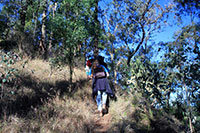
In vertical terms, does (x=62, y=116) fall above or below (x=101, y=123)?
above

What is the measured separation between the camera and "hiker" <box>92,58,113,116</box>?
191 inches

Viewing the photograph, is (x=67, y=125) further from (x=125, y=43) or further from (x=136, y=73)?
(x=125, y=43)

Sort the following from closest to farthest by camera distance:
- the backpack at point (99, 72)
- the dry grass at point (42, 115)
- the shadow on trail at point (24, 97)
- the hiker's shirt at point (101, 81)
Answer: the dry grass at point (42, 115)
the shadow on trail at point (24, 97)
the hiker's shirt at point (101, 81)
the backpack at point (99, 72)

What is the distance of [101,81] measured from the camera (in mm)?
4965

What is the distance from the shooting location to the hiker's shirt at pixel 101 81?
4.89 meters

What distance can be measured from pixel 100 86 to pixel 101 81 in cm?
17

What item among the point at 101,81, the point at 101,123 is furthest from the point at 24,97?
the point at 101,81

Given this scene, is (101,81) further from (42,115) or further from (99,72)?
(42,115)

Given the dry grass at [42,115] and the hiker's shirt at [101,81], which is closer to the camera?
the dry grass at [42,115]

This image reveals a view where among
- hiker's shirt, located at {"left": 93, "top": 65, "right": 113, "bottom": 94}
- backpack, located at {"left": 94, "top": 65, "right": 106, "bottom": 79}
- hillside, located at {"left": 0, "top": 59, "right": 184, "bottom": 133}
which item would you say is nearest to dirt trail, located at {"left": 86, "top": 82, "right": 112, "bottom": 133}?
hillside, located at {"left": 0, "top": 59, "right": 184, "bottom": 133}

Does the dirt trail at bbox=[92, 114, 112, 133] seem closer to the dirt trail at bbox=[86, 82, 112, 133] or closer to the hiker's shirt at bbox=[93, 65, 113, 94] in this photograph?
the dirt trail at bbox=[86, 82, 112, 133]

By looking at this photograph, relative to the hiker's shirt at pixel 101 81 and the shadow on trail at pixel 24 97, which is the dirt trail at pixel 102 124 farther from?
the shadow on trail at pixel 24 97

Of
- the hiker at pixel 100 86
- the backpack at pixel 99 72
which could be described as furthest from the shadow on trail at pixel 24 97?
the backpack at pixel 99 72

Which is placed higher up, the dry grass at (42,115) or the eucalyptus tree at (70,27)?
the eucalyptus tree at (70,27)
